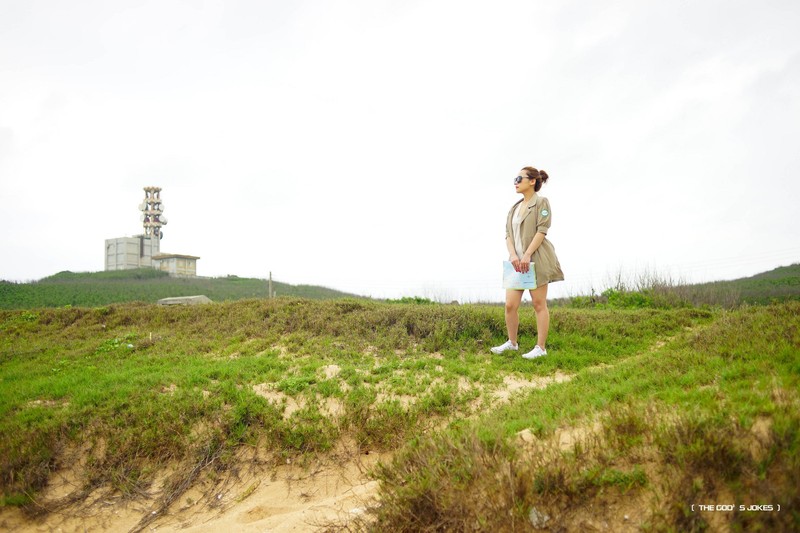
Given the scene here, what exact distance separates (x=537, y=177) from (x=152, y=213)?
5436cm

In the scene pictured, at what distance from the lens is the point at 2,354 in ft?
29.7

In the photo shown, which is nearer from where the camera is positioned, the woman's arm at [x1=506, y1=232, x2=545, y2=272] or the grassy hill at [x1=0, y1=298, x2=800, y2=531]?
the grassy hill at [x1=0, y1=298, x2=800, y2=531]

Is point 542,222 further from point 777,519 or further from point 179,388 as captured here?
point 179,388

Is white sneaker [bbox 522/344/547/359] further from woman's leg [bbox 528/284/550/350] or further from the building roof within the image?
the building roof

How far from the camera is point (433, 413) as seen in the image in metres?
5.34

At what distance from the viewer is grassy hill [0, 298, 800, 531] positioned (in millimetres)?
2520

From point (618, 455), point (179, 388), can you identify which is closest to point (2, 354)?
point (179, 388)

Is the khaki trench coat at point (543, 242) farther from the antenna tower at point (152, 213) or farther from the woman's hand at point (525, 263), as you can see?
the antenna tower at point (152, 213)

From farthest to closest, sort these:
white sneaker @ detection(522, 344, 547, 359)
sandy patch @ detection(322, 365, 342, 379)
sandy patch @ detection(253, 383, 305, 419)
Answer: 1. white sneaker @ detection(522, 344, 547, 359)
2. sandy patch @ detection(322, 365, 342, 379)
3. sandy patch @ detection(253, 383, 305, 419)

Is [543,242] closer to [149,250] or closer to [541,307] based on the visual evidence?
[541,307]

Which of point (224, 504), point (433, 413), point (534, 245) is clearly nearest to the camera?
point (224, 504)

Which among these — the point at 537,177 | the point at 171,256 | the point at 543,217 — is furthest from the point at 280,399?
the point at 171,256

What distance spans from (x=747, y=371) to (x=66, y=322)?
14.0 meters

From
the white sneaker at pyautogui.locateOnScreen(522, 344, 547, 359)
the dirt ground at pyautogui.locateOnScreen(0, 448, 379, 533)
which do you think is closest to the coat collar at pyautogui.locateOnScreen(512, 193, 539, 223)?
the white sneaker at pyautogui.locateOnScreen(522, 344, 547, 359)
